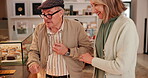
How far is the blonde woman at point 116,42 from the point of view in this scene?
1.36m

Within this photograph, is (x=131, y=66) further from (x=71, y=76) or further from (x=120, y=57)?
(x=71, y=76)

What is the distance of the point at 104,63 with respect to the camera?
1.45 m

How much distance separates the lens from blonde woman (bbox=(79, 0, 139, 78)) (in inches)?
53.7

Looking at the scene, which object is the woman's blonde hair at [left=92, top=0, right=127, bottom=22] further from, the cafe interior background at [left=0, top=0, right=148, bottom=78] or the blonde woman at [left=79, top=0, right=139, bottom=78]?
the cafe interior background at [left=0, top=0, right=148, bottom=78]

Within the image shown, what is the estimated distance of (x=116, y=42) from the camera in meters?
1.40

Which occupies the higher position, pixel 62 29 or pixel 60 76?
pixel 62 29

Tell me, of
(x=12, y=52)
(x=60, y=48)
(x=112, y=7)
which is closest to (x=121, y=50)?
(x=112, y=7)

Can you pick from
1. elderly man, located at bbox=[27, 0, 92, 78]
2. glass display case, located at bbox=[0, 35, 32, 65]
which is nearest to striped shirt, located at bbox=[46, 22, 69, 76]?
elderly man, located at bbox=[27, 0, 92, 78]

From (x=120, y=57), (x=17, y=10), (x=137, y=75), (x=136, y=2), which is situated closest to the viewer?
(x=120, y=57)

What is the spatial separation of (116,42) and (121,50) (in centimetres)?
7

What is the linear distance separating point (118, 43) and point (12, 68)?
60.1 inches

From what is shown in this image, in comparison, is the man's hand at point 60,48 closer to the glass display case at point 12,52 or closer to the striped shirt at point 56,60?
the striped shirt at point 56,60

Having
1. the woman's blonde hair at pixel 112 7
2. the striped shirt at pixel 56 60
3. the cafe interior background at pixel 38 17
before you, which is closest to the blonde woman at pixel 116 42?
the woman's blonde hair at pixel 112 7

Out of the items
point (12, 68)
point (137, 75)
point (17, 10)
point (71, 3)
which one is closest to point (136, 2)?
point (71, 3)
